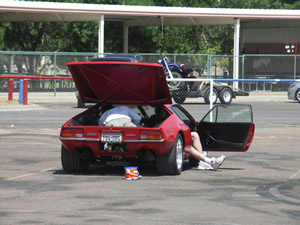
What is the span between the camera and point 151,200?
8742 millimetres

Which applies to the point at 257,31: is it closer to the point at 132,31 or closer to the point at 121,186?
the point at 132,31

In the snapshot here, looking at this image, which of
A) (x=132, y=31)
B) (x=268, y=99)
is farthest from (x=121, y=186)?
(x=132, y=31)

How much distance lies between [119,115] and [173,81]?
50.8ft

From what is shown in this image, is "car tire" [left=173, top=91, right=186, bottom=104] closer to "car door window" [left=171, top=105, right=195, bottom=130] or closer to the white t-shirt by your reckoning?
"car door window" [left=171, top=105, right=195, bottom=130]

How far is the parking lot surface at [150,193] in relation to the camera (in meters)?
7.69

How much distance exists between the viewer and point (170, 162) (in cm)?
1080

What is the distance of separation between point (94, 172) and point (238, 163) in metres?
2.90

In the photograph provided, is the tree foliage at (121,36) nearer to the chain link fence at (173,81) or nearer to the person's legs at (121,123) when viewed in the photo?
the chain link fence at (173,81)

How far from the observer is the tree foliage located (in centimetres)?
4925

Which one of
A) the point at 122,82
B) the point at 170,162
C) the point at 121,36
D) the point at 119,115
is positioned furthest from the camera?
the point at 121,36

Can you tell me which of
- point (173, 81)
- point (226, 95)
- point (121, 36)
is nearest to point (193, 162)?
point (173, 81)

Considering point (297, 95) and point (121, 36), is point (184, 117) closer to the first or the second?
point (297, 95)

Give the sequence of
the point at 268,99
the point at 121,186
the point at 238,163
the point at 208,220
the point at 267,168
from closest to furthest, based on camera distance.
A: the point at 208,220 < the point at 121,186 < the point at 267,168 < the point at 238,163 < the point at 268,99

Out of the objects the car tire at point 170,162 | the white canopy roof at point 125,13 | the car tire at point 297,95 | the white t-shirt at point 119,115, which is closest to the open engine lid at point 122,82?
the white t-shirt at point 119,115
